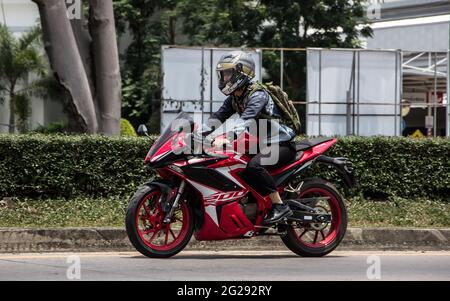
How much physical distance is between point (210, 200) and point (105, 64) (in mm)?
7307

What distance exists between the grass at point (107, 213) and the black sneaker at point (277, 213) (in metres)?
2.42

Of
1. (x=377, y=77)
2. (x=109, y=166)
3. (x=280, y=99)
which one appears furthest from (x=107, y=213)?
(x=377, y=77)

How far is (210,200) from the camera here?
27.3 feet

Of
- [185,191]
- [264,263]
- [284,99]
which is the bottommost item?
[264,263]

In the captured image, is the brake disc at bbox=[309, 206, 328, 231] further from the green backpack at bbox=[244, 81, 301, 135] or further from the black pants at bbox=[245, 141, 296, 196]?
the green backpack at bbox=[244, 81, 301, 135]

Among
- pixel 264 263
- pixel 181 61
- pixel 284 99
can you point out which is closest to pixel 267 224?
pixel 264 263

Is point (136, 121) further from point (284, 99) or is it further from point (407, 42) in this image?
point (284, 99)

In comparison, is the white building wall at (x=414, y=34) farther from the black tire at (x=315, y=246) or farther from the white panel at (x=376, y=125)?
the black tire at (x=315, y=246)

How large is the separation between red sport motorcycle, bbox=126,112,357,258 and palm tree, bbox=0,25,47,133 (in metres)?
21.1

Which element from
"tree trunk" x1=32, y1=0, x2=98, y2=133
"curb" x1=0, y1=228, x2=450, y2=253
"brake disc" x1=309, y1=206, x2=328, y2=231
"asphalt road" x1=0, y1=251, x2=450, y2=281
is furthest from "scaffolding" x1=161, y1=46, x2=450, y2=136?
"brake disc" x1=309, y1=206, x2=328, y2=231

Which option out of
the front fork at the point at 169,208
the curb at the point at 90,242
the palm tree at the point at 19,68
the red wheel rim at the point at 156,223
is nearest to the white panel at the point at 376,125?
the curb at the point at 90,242

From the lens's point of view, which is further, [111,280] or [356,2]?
[356,2]

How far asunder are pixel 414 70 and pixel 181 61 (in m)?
9.98

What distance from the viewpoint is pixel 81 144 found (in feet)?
38.8
